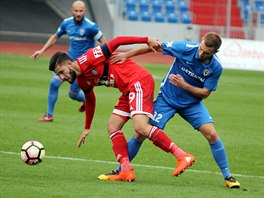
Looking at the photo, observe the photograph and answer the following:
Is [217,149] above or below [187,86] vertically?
below

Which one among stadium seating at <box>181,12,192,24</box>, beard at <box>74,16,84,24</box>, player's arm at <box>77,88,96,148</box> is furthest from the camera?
stadium seating at <box>181,12,192,24</box>

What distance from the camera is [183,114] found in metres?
9.79

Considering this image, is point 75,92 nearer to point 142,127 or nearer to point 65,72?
point 65,72

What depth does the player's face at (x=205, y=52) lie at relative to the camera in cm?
918

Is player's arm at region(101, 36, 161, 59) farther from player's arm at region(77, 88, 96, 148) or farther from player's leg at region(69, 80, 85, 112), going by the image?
player's leg at region(69, 80, 85, 112)

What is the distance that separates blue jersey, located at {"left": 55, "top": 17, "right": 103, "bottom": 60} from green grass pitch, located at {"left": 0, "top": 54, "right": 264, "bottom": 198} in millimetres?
1438

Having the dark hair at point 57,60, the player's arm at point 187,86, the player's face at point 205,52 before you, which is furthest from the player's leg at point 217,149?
the dark hair at point 57,60

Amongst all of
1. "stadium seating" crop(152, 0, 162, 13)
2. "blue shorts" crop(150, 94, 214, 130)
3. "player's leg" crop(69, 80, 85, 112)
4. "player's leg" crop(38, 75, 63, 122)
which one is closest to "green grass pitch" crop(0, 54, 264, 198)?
"player's leg" crop(38, 75, 63, 122)

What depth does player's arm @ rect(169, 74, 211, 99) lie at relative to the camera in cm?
942

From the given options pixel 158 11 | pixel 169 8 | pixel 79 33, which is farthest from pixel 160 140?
pixel 169 8

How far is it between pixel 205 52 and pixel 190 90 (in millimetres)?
525

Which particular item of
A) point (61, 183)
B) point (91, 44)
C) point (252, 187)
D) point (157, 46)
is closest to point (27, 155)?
point (61, 183)

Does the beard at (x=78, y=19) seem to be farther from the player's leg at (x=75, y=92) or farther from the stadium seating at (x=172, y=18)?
the stadium seating at (x=172, y=18)

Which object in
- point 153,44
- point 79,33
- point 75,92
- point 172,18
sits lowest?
point 172,18
